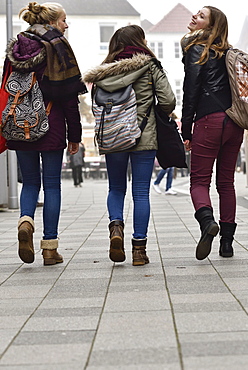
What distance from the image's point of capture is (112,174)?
5453mm

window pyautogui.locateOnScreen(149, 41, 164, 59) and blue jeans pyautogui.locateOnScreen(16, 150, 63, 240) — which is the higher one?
blue jeans pyautogui.locateOnScreen(16, 150, 63, 240)

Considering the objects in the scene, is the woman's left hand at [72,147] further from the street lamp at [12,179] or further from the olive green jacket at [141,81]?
the street lamp at [12,179]

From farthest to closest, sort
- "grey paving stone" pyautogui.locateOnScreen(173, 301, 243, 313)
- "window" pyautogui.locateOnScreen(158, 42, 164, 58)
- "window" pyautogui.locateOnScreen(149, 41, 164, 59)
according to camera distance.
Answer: "window" pyautogui.locateOnScreen(149, 41, 164, 59) → "window" pyautogui.locateOnScreen(158, 42, 164, 58) → "grey paving stone" pyautogui.locateOnScreen(173, 301, 243, 313)

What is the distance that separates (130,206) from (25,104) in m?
7.85

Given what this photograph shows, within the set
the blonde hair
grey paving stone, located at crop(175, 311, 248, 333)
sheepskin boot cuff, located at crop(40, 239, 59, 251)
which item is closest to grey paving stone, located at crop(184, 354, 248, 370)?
grey paving stone, located at crop(175, 311, 248, 333)

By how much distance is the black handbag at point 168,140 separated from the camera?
5363 mm

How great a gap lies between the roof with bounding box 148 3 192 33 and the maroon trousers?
2110 inches

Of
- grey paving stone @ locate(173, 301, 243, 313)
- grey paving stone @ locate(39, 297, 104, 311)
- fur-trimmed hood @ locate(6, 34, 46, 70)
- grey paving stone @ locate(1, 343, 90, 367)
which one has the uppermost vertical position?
fur-trimmed hood @ locate(6, 34, 46, 70)

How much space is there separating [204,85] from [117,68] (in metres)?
0.67

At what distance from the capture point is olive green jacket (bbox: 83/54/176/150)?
207 inches

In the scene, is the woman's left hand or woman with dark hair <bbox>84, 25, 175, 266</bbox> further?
the woman's left hand

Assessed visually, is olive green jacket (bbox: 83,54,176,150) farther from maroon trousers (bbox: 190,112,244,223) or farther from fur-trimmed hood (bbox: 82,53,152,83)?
maroon trousers (bbox: 190,112,244,223)

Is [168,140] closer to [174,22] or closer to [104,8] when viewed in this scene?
[104,8]

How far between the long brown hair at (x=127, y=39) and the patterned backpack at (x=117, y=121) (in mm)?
348
